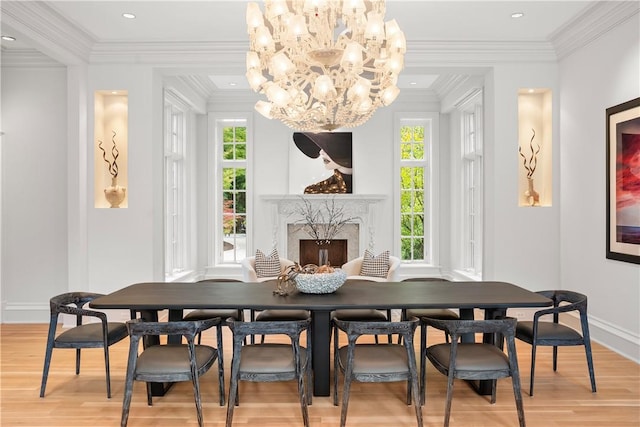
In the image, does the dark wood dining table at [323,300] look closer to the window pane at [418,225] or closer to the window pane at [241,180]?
the window pane at [418,225]

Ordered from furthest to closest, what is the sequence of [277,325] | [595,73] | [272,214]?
[272,214]
[595,73]
[277,325]

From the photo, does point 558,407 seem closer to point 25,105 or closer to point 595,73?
point 595,73

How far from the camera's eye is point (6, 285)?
18.0ft

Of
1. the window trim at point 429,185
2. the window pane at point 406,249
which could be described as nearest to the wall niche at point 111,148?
the window trim at point 429,185

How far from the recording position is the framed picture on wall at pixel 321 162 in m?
7.71

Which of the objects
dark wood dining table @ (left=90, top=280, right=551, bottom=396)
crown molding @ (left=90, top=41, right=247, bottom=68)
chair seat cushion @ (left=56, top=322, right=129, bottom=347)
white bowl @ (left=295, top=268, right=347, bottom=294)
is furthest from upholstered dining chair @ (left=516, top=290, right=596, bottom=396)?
crown molding @ (left=90, top=41, right=247, bottom=68)

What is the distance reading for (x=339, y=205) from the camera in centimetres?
766

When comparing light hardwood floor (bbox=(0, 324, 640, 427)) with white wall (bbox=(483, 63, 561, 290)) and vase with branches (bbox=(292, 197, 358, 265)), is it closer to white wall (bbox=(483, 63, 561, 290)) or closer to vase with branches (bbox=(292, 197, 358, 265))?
white wall (bbox=(483, 63, 561, 290))

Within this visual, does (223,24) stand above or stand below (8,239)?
above

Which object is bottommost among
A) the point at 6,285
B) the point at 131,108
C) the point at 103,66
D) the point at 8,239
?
the point at 6,285

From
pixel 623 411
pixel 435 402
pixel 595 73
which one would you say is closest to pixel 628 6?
pixel 595 73

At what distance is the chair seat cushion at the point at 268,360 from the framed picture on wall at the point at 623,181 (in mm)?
3112

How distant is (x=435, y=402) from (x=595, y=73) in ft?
11.9

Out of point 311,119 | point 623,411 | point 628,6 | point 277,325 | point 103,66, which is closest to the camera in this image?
point 277,325
